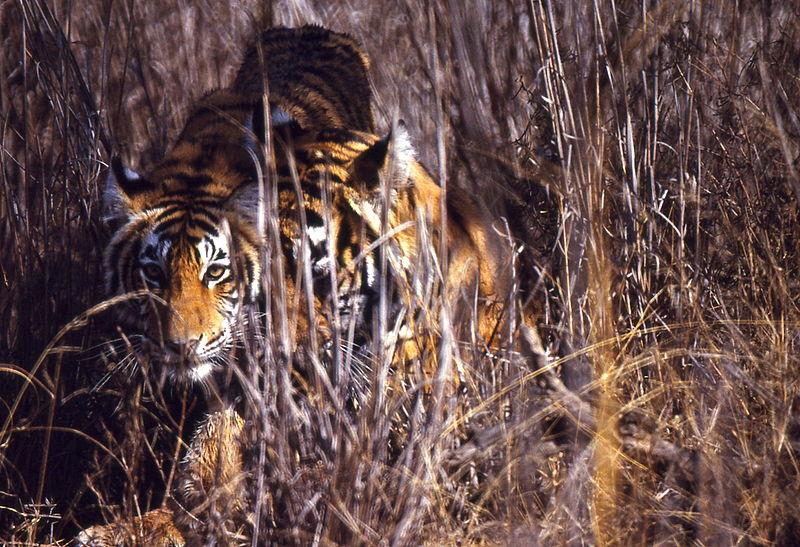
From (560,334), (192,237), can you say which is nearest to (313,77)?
(192,237)

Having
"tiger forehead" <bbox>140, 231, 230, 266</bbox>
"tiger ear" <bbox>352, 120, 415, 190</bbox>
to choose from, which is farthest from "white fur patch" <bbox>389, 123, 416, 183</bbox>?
"tiger forehead" <bbox>140, 231, 230, 266</bbox>

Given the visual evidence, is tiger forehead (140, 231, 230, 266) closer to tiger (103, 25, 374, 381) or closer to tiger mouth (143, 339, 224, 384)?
tiger (103, 25, 374, 381)

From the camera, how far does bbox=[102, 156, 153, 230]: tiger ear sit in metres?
3.22

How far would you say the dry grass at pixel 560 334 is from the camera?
6.76ft

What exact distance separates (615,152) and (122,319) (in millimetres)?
1534

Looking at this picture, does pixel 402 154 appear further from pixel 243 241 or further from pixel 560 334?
pixel 560 334

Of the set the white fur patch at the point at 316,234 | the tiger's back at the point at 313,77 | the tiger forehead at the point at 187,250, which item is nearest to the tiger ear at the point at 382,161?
the white fur patch at the point at 316,234

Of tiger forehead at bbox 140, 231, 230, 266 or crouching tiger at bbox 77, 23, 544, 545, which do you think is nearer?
crouching tiger at bbox 77, 23, 544, 545

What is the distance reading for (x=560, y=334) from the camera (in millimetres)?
2539

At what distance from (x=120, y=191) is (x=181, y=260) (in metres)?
0.32

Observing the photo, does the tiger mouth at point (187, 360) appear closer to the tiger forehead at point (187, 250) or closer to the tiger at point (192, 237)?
the tiger at point (192, 237)

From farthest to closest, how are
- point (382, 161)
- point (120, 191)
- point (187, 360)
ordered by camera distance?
point (120, 191), point (382, 161), point (187, 360)

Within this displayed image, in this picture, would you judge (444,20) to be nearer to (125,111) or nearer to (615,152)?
(615,152)

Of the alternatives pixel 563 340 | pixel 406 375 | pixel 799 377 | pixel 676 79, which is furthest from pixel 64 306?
pixel 799 377
